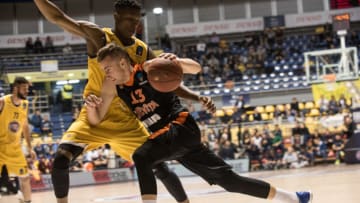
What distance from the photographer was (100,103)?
4.07 m

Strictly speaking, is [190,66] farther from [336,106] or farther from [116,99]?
[336,106]

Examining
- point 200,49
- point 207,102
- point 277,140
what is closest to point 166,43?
point 200,49

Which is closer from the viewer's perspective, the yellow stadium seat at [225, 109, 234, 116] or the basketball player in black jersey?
the basketball player in black jersey

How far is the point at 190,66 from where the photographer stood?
12.7 ft

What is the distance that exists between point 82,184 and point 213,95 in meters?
9.16

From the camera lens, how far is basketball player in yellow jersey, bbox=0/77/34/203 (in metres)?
6.84

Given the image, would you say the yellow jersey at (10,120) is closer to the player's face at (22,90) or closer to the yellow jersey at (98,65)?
the player's face at (22,90)

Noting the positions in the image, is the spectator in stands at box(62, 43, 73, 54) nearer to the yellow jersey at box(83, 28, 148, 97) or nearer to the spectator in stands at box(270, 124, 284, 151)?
the spectator in stands at box(270, 124, 284, 151)

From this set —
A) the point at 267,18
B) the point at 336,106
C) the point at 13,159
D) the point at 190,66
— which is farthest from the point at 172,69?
the point at 267,18

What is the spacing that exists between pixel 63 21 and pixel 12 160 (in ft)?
11.0

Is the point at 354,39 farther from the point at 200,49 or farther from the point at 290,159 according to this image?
the point at 290,159

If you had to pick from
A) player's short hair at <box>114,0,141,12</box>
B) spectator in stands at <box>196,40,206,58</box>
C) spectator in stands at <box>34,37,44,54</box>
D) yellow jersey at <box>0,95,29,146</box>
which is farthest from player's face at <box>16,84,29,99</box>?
spectator in stands at <box>34,37,44,54</box>

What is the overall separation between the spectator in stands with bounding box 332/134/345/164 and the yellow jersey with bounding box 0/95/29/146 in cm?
1120

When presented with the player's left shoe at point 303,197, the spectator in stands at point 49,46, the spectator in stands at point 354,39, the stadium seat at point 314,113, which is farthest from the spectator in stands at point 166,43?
the player's left shoe at point 303,197
